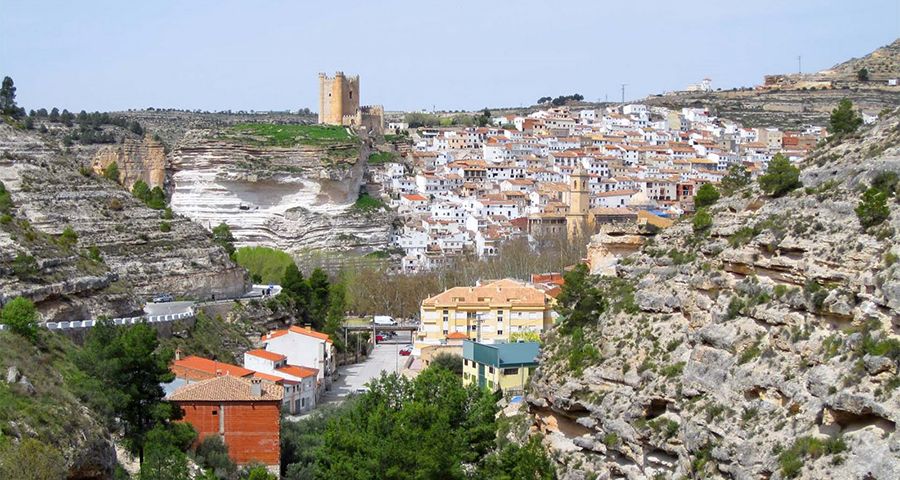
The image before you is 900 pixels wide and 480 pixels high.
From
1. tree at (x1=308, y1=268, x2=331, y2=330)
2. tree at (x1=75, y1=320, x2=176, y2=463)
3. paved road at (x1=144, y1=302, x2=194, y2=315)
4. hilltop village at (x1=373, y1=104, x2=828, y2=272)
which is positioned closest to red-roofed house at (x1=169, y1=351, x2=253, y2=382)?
paved road at (x1=144, y1=302, x2=194, y2=315)

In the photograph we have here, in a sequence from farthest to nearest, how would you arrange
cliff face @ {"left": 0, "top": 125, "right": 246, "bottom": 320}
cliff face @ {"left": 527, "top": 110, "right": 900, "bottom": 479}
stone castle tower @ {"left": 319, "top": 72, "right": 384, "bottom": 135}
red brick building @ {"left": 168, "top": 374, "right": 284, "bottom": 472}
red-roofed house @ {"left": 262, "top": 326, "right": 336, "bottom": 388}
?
1. stone castle tower @ {"left": 319, "top": 72, "right": 384, "bottom": 135}
2. red-roofed house @ {"left": 262, "top": 326, "right": 336, "bottom": 388}
3. cliff face @ {"left": 0, "top": 125, "right": 246, "bottom": 320}
4. red brick building @ {"left": 168, "top": 374, "right": 284, "bottom": 472}
5. cliff face @ {"left": 527, "top": 110, "right": 900, "bottom": 479}

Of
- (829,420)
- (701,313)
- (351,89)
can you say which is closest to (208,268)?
(701,313)

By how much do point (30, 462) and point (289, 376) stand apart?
2409cm

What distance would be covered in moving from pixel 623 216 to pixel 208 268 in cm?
3784

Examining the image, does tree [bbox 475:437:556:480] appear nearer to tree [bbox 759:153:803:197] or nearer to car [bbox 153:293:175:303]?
tree [bbox 759:153:803:197]

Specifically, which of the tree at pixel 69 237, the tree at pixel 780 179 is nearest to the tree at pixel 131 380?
the tree at pixel 69 237

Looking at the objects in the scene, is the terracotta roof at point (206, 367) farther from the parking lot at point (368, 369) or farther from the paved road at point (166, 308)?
the parking lot at point (368, 369)

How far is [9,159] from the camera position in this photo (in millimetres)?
51781

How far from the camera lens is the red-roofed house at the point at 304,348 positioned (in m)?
49.6

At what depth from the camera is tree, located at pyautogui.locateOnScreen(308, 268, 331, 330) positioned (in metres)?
59.3

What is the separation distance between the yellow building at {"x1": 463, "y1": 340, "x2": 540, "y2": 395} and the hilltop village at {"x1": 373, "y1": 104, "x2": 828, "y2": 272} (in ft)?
123

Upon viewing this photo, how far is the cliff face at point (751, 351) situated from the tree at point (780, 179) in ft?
0.85

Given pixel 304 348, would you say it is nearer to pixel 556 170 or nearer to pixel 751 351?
pixel 751 351

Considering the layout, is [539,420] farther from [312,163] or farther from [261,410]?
[312,163]
